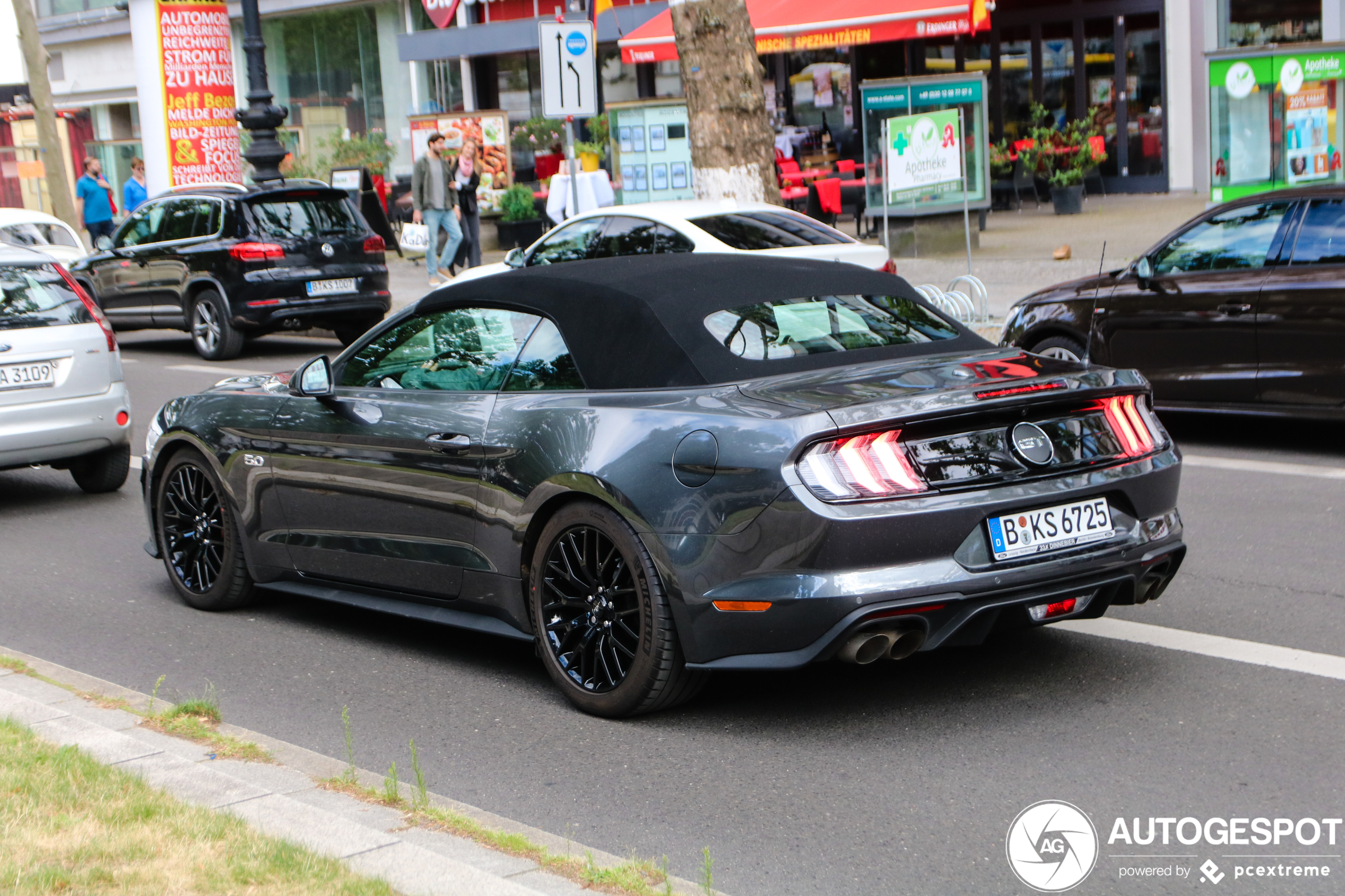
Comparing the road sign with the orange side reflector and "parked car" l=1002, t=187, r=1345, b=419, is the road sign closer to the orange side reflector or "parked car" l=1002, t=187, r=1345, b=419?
"parked car" l=1002, t=187, r=1345, b=419

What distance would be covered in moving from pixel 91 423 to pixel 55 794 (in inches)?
226

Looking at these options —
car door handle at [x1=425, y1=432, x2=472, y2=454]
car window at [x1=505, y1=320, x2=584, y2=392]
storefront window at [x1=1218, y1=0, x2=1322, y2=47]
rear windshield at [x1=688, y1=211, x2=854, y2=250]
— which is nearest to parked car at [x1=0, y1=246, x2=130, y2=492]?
car door handle at [x1=425, y1=432, x2=472, y2=454]

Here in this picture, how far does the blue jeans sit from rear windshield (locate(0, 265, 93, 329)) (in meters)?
11.0

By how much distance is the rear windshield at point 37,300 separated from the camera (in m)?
9.47

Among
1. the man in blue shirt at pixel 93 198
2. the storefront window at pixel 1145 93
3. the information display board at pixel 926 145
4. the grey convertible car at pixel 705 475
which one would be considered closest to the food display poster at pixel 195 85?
the man in blue shirt at pixel 93 198

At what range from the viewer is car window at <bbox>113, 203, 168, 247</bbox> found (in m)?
17.4

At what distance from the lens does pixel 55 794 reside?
4234 millimetres

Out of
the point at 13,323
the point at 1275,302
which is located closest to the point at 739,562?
the point at 1275,302

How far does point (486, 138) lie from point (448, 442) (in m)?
21.7

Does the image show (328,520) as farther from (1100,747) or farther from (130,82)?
(130,82)

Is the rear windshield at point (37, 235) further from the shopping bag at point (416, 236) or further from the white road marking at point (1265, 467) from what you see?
the white road marking at point (1265, 467)

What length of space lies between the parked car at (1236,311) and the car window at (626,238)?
4381mm

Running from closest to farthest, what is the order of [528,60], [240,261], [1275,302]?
[1275,302] < [240,261] < [528,60]

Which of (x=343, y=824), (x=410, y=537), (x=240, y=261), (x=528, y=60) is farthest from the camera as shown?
(x=528, y=60)
